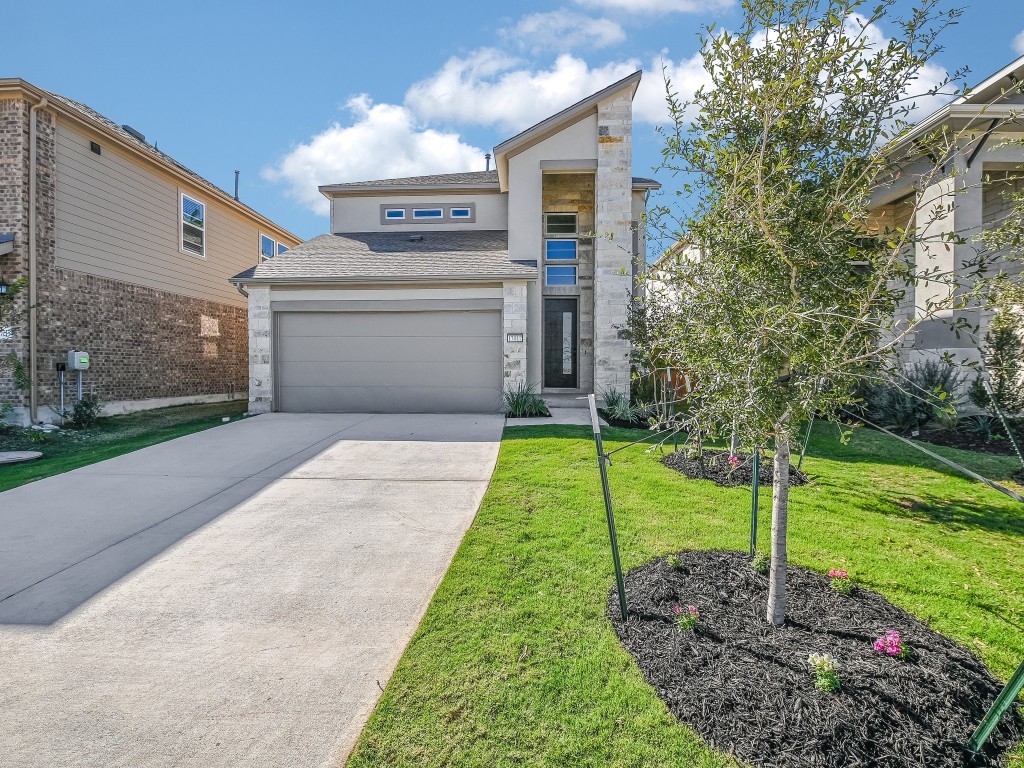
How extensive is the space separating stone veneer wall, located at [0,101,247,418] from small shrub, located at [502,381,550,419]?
28.9 ft

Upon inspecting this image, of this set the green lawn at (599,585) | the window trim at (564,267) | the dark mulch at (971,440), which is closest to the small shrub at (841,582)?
the green lawn at (599,585)

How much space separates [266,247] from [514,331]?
11.3 metres

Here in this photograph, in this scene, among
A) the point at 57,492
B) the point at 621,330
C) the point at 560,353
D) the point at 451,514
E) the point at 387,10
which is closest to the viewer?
the point at 451,514

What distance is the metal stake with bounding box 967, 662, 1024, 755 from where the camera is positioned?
1777 mm

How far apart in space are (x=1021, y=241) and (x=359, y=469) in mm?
7094

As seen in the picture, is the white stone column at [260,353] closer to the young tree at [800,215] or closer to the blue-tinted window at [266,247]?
the blue-tinted window at [266,247]

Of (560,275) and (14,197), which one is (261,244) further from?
(560,275)

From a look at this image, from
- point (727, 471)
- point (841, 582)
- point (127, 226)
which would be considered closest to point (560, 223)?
point (727, 471)

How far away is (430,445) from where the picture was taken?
310 inches

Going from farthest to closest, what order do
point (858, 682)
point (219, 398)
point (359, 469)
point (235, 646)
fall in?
point (219, 398)
point (359, 469)
point (235, 646)
point (858, 682)

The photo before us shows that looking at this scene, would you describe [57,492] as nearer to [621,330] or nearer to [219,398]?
[621,330]

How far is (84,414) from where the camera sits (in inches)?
397

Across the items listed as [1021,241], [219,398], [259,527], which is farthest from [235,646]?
[219,398]

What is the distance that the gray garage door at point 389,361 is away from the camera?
1112 cm
